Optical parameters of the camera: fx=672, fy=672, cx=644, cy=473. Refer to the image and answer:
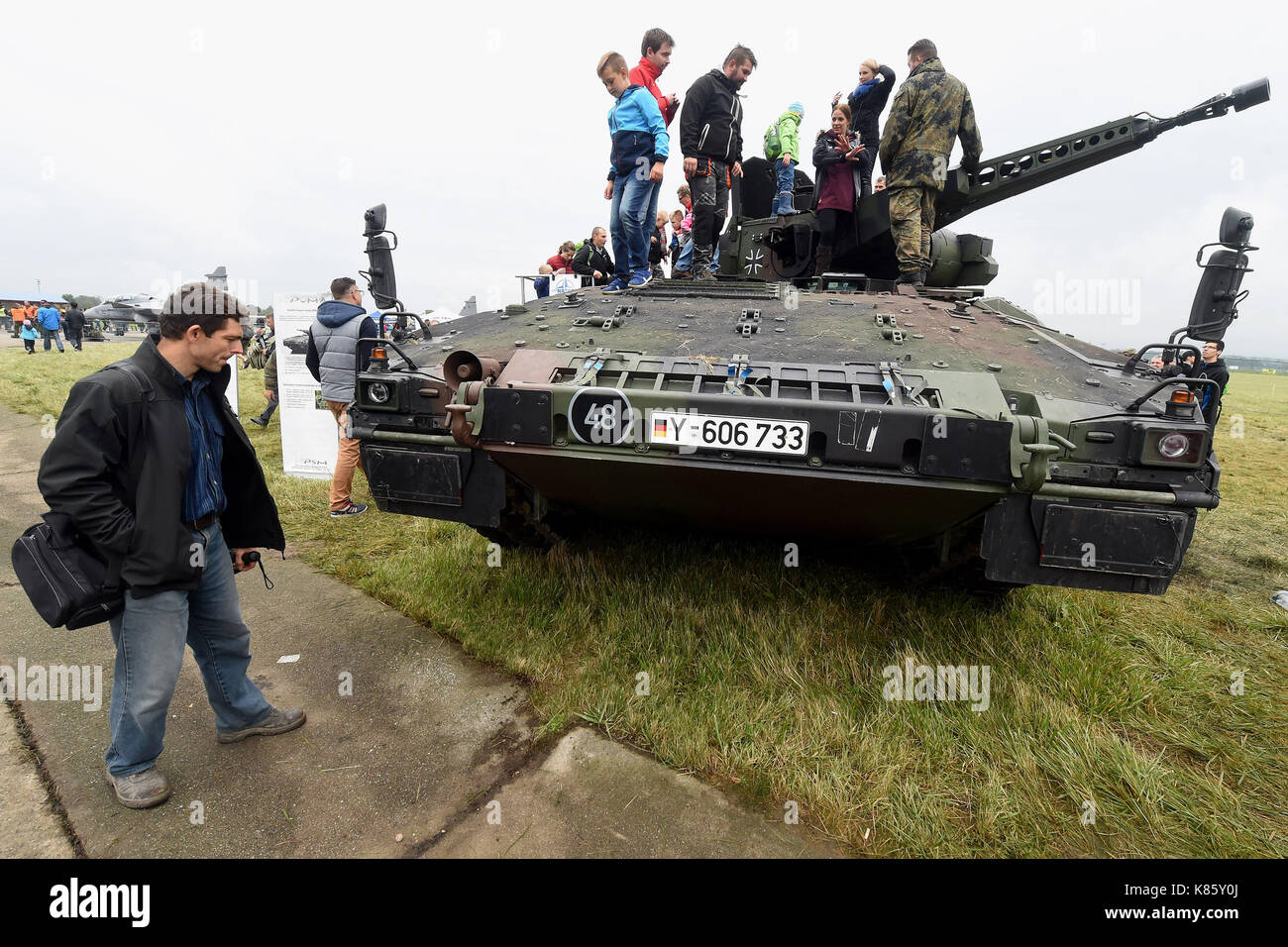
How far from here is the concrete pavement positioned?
2.18 m

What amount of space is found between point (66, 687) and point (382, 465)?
5.66 ft

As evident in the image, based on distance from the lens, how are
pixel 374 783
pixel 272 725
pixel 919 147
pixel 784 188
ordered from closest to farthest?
pixel 374 783, pixel 272 725, pixel 919 147, pixel 784 188

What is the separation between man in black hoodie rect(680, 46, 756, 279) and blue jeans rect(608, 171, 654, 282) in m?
0.47

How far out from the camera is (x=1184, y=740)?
2707mm

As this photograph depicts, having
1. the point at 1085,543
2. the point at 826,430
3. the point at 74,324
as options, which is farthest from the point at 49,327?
the point at 1085,543

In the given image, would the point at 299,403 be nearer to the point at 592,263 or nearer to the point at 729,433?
the point at 592,263

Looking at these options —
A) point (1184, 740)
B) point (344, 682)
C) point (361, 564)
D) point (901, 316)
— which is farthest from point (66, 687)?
point (1184, 740)

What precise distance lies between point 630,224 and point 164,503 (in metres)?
3.44

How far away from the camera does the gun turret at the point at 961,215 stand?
502 centimetres

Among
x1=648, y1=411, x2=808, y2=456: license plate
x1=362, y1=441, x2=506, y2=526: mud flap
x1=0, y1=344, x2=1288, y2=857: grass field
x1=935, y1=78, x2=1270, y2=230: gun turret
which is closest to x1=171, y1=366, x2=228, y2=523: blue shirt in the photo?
x1=362, y1=441, x2=506, y2=526: mud flap

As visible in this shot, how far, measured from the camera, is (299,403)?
6.70 m

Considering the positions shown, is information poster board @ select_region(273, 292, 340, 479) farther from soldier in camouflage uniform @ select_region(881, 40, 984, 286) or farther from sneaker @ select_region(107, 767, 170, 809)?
soldier in camouflage uniform @ select_region(881, 40, 984, 286)

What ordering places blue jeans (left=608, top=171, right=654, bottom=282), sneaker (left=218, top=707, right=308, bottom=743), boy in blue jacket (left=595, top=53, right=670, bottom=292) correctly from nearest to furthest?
1. sneaker (left=218, top=707, right=308, bottom=743)
2. boy in blue jacket (left=595, top=53, right=670, bottom=292)
3. blue jeans (left=608, top=171, right=654, bottom=282)

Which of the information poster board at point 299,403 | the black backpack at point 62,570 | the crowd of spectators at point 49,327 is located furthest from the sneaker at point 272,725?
the crowd of spectators at point 49,327
